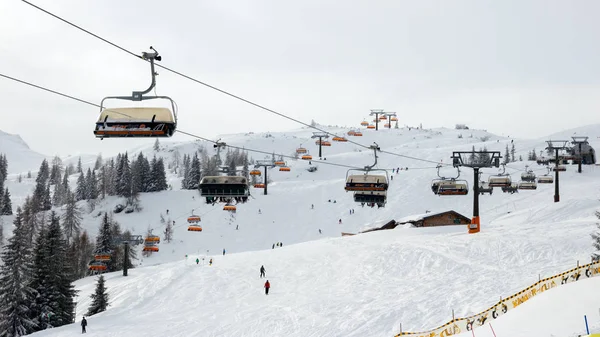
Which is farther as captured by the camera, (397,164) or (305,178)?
(397,164)

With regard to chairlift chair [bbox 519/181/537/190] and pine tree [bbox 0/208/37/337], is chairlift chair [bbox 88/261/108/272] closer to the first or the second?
pine tree [bbox 0/208/37/337]

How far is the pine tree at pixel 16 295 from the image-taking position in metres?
34.4

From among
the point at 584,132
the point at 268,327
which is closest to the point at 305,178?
the point at 268,327

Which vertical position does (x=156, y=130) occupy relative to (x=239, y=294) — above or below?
above

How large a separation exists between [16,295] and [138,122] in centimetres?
3091

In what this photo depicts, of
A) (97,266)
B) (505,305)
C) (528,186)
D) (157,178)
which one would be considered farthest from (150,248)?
(157,178)

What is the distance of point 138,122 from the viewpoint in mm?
10258

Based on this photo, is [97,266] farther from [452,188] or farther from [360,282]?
[452,188]

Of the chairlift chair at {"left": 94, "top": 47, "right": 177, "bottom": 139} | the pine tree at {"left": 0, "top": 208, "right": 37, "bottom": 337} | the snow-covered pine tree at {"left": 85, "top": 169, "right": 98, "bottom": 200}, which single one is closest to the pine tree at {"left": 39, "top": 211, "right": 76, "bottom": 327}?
the pine tree at {"left": 0, "top": 208, "right": 37, "bottom": 337}

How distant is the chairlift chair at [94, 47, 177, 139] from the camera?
10148mm

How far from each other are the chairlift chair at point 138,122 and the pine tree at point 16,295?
29.7m

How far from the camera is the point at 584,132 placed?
Answer: 18325cm

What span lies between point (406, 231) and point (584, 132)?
545ft

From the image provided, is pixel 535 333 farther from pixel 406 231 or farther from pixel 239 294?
pixel 406 231
